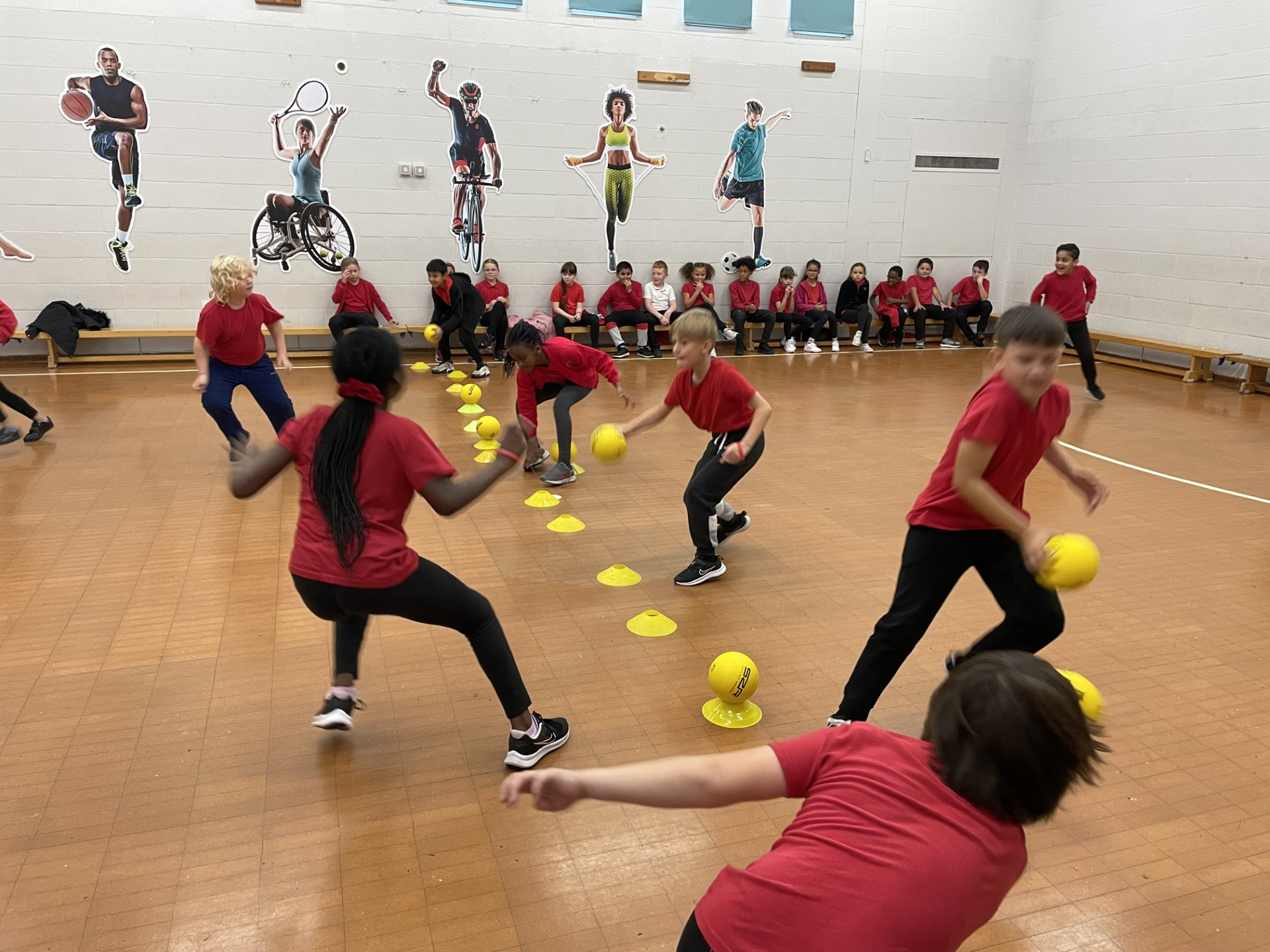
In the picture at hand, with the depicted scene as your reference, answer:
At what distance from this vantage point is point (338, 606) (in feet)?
9.72

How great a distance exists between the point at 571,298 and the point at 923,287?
225 inches

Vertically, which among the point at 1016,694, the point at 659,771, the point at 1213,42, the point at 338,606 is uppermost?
the point at 1213,42

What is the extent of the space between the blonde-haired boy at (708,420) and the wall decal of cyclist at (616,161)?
26.8 feet

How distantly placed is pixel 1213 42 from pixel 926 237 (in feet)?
14.1

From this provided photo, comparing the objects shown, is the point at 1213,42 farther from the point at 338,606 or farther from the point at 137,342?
the point at 137,342

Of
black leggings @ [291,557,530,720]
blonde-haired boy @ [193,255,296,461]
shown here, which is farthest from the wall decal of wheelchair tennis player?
black leggings @ [291,557,530,720]

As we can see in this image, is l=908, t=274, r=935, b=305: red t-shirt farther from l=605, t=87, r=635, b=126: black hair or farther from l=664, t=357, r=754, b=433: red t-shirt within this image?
l=664, t=357, r=754, b=433: red t-shirt

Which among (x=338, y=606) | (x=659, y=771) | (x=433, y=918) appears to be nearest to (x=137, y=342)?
(x=338, y=606)

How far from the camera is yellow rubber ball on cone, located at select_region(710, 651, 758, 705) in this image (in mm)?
3568

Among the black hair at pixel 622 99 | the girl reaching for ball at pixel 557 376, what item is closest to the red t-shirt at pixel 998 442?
the girl reaching for ball at pixel 557 376

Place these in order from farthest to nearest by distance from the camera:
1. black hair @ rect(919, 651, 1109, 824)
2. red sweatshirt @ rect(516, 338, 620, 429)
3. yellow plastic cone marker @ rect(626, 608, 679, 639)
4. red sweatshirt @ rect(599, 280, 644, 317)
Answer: red sweatshirt @ rect(599, 280, 644, 317) → red sweatshirt @ rect(516, 338, 620, 429) → yellow plastic cone marker @ rect(626, 608, 679, 639) → black hair @ rect(919, 651, 1109, 824)

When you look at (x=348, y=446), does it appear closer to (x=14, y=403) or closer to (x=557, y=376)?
(x=557, y=376)

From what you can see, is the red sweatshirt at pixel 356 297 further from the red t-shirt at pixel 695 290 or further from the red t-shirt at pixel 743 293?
the red t-shirt at pixel 743 293

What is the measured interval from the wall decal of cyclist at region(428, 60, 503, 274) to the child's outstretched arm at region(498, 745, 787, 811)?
11.2 metres
